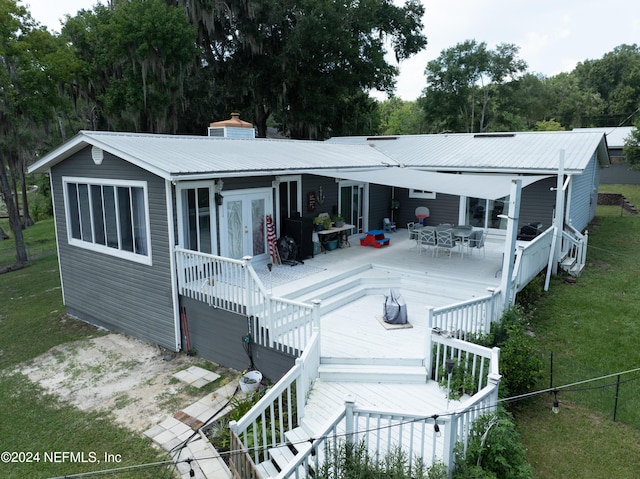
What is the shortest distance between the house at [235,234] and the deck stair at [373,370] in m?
0.08

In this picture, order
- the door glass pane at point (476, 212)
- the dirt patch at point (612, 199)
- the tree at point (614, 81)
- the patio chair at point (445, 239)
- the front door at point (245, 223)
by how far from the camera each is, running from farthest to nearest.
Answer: the tree at point (614, 81) → the dirt patch at point (612, 199) → the door glass pane at point (476, 212) → the patio chair at point (445, 239) → the front door at point (245, 223)

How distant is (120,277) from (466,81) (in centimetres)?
3804

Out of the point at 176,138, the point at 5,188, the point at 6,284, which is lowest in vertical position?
the point at 6,284

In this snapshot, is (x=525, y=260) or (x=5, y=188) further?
(x=5, y=188)

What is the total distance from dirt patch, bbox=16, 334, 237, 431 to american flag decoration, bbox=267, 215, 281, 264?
3.23 m

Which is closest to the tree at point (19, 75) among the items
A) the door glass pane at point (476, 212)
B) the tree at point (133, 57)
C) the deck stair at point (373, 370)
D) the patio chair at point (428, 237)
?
the tree at point (133, 57)

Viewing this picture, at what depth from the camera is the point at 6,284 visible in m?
14.6

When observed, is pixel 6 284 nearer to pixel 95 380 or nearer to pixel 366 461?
pixel 95 380

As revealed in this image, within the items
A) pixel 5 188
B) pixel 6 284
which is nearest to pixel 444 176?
pixel 6 284

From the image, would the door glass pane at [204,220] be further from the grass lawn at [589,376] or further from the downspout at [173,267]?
the grass lawn at [589,376]

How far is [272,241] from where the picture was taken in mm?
10641

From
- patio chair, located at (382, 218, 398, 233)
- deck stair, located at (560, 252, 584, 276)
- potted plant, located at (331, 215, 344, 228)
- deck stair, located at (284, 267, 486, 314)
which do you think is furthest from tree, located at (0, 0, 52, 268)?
deck stair, located at (560, 252, 584, 276)

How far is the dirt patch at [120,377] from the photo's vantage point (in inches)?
264

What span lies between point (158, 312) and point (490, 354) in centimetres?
640
